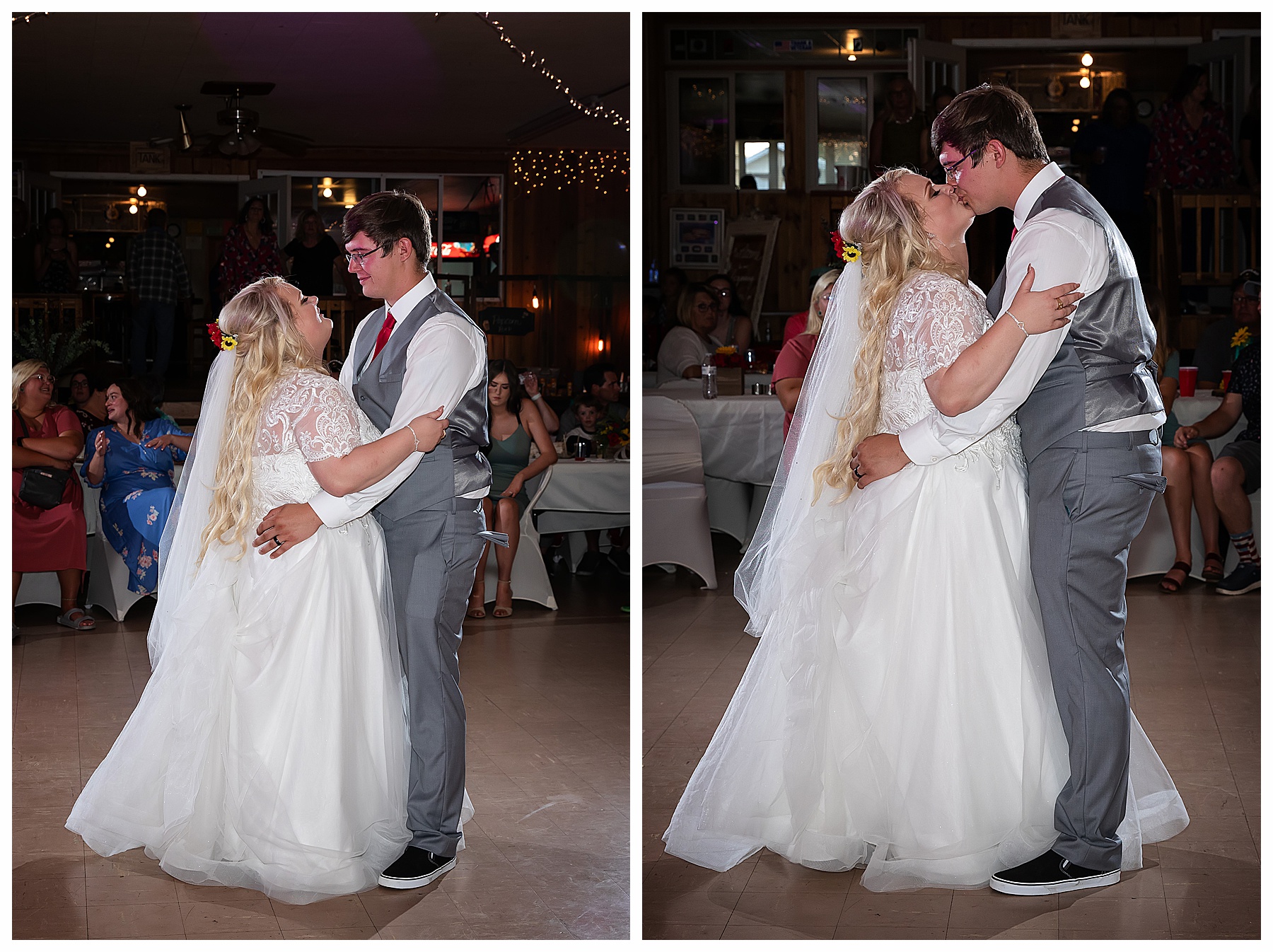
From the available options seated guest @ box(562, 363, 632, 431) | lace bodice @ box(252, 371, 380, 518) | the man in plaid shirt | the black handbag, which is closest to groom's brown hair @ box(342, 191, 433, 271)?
lace bodice @ box(252, 371, 380, 518)

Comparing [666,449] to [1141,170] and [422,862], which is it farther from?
[1141,170]

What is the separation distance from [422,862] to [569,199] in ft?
30.6

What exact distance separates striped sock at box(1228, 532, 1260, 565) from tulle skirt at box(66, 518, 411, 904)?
412 centimetres

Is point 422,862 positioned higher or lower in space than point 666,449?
lower

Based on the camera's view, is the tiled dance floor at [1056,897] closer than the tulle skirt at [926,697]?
Yes

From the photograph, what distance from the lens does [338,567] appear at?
2.45m

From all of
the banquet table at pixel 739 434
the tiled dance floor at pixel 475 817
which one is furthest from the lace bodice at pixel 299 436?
the banquet table at pixel 739 434

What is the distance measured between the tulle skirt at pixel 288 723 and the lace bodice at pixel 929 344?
1103 millimetres

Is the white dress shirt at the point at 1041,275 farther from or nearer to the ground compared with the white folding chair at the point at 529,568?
farther from the ground

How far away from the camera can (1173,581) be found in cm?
534

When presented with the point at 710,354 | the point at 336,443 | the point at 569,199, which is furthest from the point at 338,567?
the point at 569,199

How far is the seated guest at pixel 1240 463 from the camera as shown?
206 inches

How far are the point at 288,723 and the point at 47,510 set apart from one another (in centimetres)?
343

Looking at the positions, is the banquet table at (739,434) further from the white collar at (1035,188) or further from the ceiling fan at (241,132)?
the ceiling fan at (241,132)
